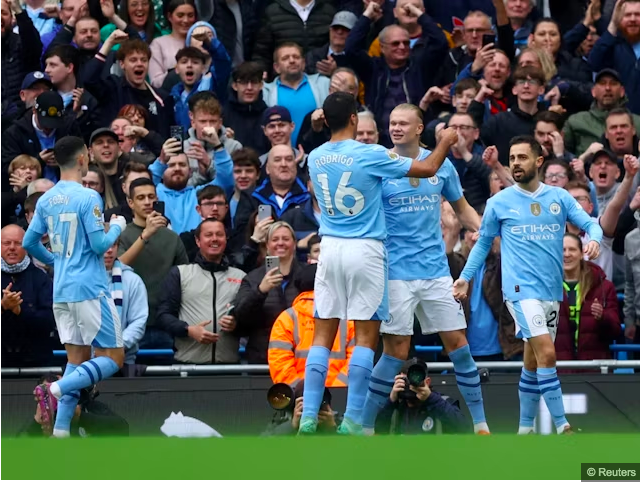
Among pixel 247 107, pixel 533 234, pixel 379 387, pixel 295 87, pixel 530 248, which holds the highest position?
pixel 295 87

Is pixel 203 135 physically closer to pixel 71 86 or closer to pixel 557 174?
pixel 71 86

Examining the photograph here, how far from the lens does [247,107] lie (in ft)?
52.9

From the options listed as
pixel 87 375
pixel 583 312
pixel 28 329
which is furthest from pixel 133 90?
pixel 583 312

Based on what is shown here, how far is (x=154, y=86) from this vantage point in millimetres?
16781

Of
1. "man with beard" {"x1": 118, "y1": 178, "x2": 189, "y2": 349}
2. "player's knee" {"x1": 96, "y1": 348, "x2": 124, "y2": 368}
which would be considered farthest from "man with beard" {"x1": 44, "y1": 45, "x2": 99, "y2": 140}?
"player's knee" {"x1": 96, "y1": 348, "x2": 124, "y2": 368}

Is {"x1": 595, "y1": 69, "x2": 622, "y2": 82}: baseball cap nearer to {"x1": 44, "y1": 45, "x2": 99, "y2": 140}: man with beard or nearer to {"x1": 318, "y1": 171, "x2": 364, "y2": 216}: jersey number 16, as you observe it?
{"x1": 44, "y1": 45, "x2": 99, "y2": 140}: man with beard

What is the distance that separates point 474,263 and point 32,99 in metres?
6.51

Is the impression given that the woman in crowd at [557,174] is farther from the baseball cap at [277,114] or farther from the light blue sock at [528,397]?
the light blue sock at [528,397]

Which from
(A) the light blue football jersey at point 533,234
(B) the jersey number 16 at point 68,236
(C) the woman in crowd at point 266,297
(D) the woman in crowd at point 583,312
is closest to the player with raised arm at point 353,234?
(A) the light blue football jersey at point 533,234

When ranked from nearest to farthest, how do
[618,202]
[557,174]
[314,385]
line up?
1. [314,385]
2. [618,202]
3. [557,174]

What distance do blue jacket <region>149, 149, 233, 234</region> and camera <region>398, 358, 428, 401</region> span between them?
13.3ft

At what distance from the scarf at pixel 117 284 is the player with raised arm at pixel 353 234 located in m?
2.79

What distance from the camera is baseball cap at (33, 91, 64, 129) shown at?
1530cm

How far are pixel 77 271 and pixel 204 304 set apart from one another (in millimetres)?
1831
